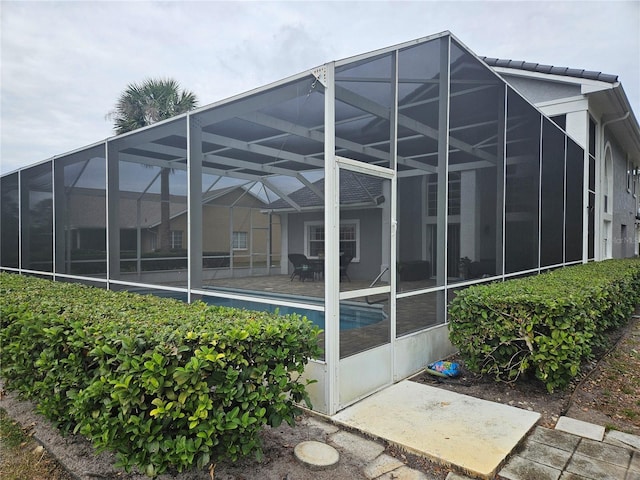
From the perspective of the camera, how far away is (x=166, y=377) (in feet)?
6.59

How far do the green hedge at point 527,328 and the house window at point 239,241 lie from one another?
977 cm

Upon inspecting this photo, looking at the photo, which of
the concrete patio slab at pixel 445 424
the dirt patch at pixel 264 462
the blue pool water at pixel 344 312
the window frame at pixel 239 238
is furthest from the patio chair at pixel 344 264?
the window frame at pixel 239 238

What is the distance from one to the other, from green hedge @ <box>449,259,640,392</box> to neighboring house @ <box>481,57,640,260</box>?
7212 mm

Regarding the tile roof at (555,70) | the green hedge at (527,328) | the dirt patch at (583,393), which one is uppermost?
the tile roof at (555,70)

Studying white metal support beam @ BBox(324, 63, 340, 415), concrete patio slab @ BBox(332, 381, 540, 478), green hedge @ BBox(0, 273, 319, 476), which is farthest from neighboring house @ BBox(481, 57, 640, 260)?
green hedge @ BBox(0, 273, 319, 476)

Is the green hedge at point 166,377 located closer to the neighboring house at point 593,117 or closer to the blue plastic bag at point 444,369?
the blue plastic bag at point 444,369

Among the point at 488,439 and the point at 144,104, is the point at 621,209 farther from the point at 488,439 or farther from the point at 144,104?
the point at 144,104

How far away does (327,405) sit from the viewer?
327 centimetres

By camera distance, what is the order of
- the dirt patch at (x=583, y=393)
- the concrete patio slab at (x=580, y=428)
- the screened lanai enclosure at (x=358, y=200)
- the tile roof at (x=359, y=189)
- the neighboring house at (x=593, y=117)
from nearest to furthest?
the concrete patio slab at (x=580, y=428) < the dirt patch at (x=583, y=393) < the tile roof at (x=359, y=189) < the screened lanai enclosure at (x=358, y=200) < the neighboring house at (x=593, y=117)

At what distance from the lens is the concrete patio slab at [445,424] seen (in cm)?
264

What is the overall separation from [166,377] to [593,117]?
12.0 meters

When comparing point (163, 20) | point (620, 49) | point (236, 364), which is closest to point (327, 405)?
point (236, 364)

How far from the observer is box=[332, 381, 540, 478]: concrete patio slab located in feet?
8.65

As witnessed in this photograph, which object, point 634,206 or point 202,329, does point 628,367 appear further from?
point 634,206
